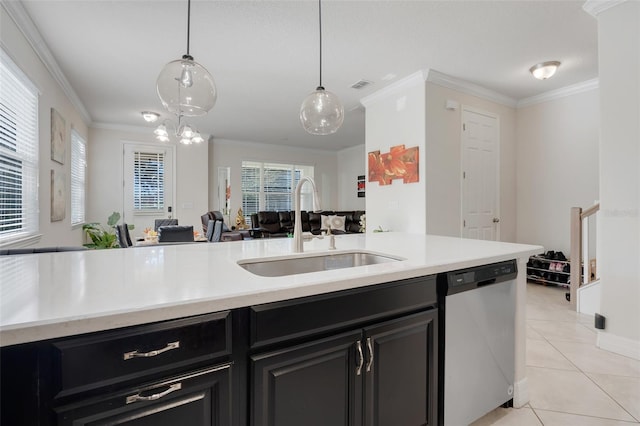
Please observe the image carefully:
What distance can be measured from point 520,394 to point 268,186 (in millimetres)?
7247

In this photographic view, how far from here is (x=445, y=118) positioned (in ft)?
13.0

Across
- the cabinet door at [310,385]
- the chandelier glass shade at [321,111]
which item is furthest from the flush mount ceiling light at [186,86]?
the cabinet door at [310,385]

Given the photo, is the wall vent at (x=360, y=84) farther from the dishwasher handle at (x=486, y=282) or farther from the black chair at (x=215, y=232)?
the dishwasher handle at (x=486, y=282)

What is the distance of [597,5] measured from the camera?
244 cm

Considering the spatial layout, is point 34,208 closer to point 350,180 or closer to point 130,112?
A: point 130,112

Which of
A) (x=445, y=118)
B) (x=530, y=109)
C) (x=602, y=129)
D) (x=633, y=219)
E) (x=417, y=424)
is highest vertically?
(x=530, y=109)

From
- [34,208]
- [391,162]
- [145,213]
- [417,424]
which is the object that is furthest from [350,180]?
[417,424]

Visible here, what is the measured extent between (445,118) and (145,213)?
5968 millimetres

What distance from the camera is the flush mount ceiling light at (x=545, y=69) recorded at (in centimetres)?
347

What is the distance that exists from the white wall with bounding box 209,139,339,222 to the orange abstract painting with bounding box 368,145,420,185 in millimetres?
3418

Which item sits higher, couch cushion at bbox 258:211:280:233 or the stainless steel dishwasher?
couch cushion at bbox 258:211:280:233

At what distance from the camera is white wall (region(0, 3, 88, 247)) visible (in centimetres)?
254

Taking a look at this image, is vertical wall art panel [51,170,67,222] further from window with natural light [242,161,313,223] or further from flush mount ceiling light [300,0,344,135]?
window with natural light [242,161,313,223]

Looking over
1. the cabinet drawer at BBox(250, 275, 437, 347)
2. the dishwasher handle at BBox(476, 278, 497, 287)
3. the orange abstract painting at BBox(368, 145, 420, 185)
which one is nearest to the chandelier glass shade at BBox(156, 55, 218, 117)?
the cabinet drawer at BBox(250, 275, 437, 347)
